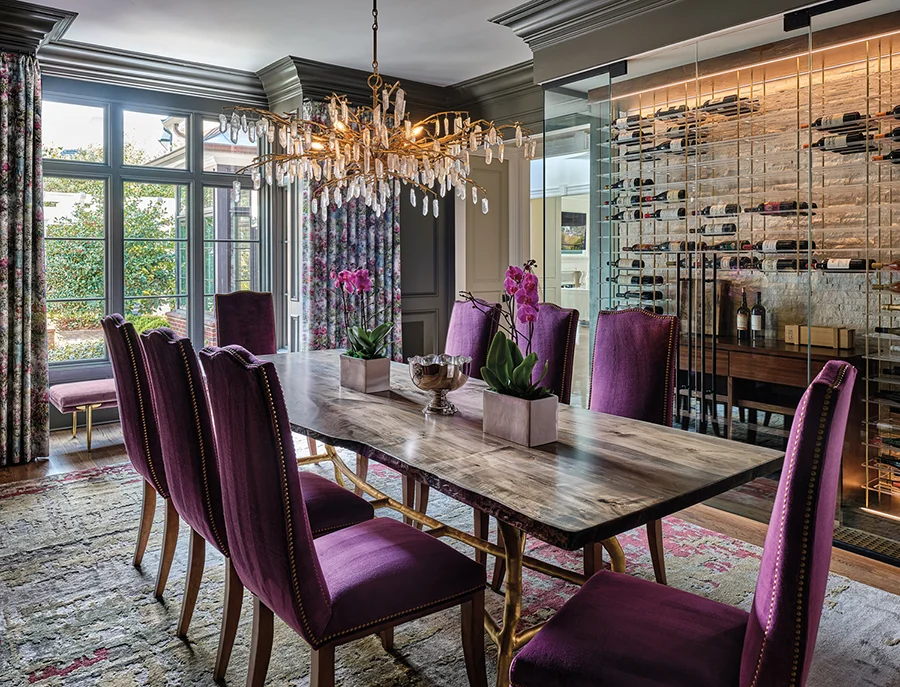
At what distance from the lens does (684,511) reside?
3670 millimetres

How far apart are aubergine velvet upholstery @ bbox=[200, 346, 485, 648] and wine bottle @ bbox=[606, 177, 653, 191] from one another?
281 cm

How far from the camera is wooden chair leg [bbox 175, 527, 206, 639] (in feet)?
7.93

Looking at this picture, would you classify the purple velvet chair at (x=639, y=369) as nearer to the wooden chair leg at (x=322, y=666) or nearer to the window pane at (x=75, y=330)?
the wooden chair leg at (x=322, y=666)

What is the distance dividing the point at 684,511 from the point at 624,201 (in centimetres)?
175

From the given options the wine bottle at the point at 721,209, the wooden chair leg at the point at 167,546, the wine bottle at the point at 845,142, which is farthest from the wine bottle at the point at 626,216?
the wooden chair leg at the point at 167,546

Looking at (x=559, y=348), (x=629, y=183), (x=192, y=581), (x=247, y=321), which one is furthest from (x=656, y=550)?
(x=247, y=321)

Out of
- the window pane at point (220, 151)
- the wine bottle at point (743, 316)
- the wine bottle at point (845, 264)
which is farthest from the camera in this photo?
the window pane at point (220, 151)

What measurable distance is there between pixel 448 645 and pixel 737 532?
1.67m

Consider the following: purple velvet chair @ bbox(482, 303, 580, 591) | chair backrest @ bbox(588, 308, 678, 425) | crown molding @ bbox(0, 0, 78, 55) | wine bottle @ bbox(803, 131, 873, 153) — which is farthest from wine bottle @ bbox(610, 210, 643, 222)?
crown molding @ bbox(0, 0, 78, 55)

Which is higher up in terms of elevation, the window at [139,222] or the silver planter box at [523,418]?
the window at [139,222]

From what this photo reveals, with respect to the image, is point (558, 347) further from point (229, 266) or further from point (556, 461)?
point (229, 266)

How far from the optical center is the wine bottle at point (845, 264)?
3.24 meters

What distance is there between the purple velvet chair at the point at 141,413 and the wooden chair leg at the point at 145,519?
15cm

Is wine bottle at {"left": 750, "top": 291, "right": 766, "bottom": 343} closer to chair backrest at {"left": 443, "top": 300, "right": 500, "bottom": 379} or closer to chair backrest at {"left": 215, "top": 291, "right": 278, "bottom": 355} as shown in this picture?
chair backrest at {"left": 443, "top": 300, "right": 500, "bottom": 379}
